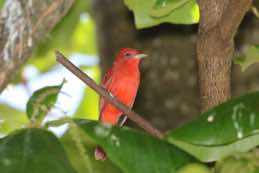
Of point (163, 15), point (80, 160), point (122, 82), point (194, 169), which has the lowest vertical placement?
point (122, 82)

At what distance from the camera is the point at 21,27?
372 centimetres

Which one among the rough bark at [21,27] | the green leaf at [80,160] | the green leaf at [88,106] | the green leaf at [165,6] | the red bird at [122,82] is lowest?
the green leaf at [88,106]

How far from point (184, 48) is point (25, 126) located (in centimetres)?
380

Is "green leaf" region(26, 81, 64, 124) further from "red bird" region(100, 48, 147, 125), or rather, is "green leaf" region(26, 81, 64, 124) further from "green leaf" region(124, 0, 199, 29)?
"red bird" region(100, 48, 147, 125)

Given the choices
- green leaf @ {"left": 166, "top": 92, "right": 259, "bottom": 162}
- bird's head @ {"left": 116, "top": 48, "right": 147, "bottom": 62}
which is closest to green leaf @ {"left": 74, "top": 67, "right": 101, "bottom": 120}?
bird's head @ {"left": 116, "top": 48, "right": 147, "bottom": 62}

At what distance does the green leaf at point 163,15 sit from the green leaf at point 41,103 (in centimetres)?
59

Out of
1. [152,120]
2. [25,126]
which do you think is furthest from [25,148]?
[152,120]

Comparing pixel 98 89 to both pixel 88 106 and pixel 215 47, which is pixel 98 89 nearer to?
pixel 215 47

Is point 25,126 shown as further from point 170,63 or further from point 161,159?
point 170,63

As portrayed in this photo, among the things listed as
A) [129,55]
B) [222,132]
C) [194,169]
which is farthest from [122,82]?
[194,169]

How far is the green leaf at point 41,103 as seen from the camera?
2154mm

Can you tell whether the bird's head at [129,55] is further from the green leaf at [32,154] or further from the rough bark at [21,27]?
the green leaf at [32,154]

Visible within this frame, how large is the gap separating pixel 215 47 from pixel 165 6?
1.10ft

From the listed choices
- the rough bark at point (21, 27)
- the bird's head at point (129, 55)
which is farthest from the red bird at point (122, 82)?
the rough bark at point (21, 27)
